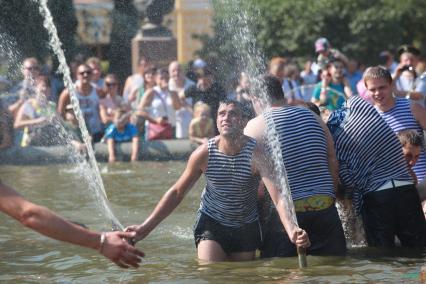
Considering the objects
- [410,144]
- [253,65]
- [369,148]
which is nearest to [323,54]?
[253,65]

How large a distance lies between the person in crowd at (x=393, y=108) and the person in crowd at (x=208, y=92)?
7.28m

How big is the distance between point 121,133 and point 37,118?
1.25 meters

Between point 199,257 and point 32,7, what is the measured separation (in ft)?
48.5

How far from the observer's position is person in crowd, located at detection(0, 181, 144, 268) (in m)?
6.18

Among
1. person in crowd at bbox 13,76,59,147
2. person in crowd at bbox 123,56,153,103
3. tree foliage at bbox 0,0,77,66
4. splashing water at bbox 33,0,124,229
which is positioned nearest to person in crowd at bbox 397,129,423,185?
splashing water at bbox 33,0,124,229

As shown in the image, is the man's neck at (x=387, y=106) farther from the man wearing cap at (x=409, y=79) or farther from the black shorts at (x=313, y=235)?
the man wearing cap at (x=409, y=79)

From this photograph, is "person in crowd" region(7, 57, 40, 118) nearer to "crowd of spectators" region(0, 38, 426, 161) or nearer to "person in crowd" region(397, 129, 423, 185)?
"crowd of spectators" region(0, 38, 426, 161)

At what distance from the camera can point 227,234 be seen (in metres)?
8.48

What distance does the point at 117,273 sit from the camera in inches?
325

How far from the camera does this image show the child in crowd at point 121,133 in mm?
16625

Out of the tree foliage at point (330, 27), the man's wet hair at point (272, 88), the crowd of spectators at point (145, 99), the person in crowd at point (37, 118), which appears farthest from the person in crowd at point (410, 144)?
the tree foliage at point (330, 27)

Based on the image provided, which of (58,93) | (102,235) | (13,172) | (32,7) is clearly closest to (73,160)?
(13,172)

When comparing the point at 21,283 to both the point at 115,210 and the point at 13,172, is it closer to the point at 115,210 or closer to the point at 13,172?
the point at 115,210

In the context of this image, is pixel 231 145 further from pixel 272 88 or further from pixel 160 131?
pixel 160 131
